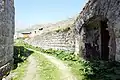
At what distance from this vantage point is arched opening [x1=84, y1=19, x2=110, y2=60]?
41.5 feet

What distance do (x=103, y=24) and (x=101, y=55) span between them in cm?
188

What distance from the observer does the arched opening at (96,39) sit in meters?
12.6

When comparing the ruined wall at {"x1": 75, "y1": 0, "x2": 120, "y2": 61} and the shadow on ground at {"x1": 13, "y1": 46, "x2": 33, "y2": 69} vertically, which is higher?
the ruined wall at {"x1": 75, "y1": 0, "x2": 120, "y2": 61}

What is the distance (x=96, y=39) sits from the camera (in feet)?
44.9

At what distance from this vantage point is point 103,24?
1267cm

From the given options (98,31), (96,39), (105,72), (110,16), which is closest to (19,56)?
(96,39)

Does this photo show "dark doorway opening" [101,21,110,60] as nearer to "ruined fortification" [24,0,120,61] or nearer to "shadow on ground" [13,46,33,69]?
"ruined fortification" [24,0,120,61]

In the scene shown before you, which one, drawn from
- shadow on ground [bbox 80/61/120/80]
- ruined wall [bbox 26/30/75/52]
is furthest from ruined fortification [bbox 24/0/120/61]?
shadow on ground [bbox 80/61/120/80]

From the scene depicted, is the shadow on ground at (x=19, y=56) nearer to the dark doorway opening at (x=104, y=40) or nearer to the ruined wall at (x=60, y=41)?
the ruined wall at (x=60, y=41)

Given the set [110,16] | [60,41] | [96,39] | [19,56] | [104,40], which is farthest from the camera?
[60,41]

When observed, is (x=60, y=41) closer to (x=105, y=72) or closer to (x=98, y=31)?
(x=98, y=31)

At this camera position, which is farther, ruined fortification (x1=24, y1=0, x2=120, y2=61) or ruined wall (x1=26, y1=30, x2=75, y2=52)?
ruined wall (x1=26, y1=30, x2=75, y2=52)

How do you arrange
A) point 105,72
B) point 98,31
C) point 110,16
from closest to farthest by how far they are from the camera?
point 105,72 < point 110,16 < point 98,31

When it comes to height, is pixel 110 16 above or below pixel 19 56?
above
